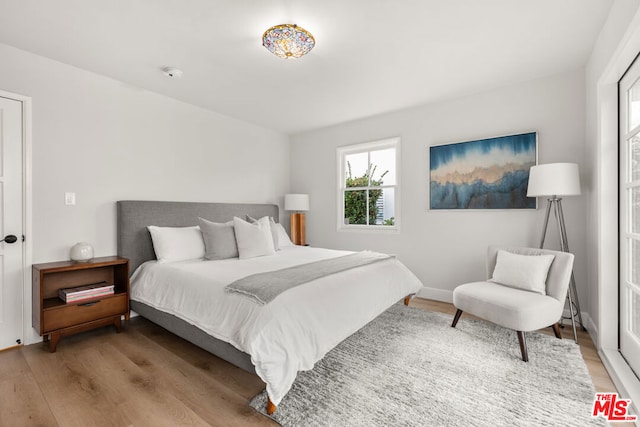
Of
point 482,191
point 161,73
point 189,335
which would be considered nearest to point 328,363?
point 189,335

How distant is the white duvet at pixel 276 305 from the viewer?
170 cm

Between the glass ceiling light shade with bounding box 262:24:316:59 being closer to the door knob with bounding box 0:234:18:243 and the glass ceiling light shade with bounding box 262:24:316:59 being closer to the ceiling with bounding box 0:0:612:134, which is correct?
the ceiling with bounding box 0:0:612:134

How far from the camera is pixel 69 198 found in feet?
9.38

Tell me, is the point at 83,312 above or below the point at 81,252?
below

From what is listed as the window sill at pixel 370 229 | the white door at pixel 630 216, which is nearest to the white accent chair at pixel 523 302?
the white door at pixel 630 216

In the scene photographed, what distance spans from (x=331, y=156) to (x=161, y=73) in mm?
2603

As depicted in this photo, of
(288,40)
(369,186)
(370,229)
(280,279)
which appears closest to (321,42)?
(288,40)

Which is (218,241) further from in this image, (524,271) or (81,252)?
(524,271)

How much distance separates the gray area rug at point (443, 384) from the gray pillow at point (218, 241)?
151 cm

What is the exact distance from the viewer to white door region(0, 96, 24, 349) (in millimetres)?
2512

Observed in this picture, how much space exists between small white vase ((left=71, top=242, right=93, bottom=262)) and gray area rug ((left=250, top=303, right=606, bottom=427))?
83.7 inches

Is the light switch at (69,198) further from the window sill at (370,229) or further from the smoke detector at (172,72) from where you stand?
the window sill at (370,229)

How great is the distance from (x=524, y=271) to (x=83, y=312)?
3.83m

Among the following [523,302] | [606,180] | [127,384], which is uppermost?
[606,180]
